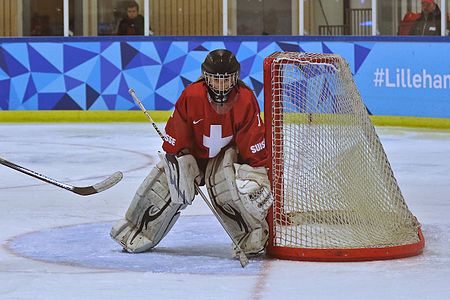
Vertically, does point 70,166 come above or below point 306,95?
below

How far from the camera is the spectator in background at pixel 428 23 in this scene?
35.9ft

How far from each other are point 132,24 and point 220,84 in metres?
7.99

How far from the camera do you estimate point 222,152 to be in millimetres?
4172

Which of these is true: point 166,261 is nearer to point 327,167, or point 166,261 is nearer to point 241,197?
point 241,197

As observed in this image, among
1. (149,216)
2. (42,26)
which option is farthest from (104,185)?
(42,26)

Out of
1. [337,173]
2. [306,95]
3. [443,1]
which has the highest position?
[443,1]

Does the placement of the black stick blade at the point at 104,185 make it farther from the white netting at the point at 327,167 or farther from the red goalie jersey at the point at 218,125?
the white netting at the point at 327,167

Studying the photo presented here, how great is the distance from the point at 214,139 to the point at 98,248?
0.70 m

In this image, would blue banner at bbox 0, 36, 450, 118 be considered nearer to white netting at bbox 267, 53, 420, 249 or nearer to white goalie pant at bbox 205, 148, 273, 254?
white netting at bbox 267, 53, 420, 249

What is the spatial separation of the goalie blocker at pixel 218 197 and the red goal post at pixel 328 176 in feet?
0.39

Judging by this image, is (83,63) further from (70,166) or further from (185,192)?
(185,192)

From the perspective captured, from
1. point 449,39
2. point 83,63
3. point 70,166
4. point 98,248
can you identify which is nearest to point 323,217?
point 98,248

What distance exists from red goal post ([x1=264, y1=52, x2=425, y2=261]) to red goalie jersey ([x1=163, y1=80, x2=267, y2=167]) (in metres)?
0.19

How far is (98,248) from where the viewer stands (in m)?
4.42
